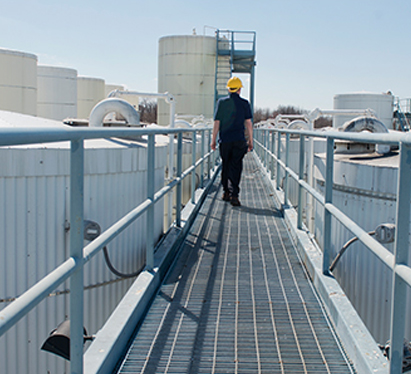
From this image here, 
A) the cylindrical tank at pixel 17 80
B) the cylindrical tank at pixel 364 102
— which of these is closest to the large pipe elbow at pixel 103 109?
the cylindrical tank at pixel 17 80

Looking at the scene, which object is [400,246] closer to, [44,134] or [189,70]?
[44,134]

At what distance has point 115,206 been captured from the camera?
5.83 meters

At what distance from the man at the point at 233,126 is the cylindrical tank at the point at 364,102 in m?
16.2

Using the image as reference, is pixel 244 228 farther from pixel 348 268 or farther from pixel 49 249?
pixel 49 249

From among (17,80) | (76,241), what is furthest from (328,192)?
A: (17,80)

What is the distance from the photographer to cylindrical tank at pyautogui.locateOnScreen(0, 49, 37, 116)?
733 inches

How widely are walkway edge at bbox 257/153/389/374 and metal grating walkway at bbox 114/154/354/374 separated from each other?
0.08m

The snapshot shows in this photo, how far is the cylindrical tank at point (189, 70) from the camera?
24.7 m

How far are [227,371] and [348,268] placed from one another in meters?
3.59

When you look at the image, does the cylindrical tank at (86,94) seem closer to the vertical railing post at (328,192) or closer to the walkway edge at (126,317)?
the walkway edge at (126,317)

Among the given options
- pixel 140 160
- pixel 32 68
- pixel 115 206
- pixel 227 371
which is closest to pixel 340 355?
pixel 227 371

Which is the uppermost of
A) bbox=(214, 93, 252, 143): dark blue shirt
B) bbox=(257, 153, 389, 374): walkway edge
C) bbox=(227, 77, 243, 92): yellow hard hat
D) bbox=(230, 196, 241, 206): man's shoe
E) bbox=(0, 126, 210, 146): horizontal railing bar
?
bbox=(227, 77, 243, 92): yellow hard hat

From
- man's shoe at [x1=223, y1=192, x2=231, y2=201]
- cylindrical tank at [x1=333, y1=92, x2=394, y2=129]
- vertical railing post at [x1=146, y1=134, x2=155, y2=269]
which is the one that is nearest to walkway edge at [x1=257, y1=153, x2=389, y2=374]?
vertical railing post at [x1=146, y1=134, x2=155, y2=269]

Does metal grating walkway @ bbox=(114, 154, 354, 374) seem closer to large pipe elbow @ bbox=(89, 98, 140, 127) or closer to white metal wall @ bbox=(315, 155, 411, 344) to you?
white metal wall @ bbox=(315, 155, 411, 344)
